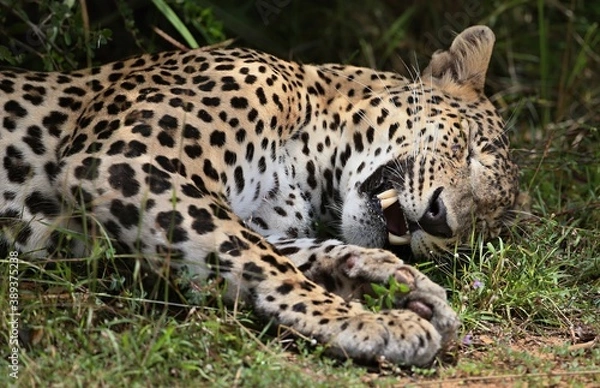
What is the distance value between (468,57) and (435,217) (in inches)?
46.9

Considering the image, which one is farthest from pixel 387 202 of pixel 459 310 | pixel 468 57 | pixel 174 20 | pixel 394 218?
pixel 174 20

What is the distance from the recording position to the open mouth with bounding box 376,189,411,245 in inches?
214

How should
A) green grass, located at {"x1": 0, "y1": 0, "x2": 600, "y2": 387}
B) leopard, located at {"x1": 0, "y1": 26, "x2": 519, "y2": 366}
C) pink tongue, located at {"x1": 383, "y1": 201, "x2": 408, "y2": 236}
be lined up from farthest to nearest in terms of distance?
pink tongue, located at {"x1": 383, "y1": 201, "x2": 408, "y2": 236} → leopard, located at {"x1": 0, "y1": 26, "x2": 519, "y2": 366} → green grass, located at {"x1": 0, "y1": 0, "x2": 600, "y2": 387}

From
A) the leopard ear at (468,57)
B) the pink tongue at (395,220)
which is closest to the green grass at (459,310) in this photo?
the pink tongue at (395,220)

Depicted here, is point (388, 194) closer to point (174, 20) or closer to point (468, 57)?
point (468, 57)

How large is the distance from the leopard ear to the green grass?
1.23 feet

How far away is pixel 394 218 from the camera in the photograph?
5582 mm

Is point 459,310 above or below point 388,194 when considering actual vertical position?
below

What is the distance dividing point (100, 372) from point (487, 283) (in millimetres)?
2185

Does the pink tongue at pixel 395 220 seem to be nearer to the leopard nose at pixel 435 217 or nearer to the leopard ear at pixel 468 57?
the leopard nose at pixel 435 217

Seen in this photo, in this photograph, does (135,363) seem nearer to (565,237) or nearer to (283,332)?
(283,332)

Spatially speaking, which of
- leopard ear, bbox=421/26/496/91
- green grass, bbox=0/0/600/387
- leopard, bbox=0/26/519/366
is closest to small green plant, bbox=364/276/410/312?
leopard, bbox=0/26/519/366

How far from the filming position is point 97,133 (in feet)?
16.9

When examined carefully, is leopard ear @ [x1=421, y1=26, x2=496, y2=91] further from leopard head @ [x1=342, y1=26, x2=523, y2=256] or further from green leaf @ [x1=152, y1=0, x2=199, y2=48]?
green leaf @ [x1=152, y1=0, x2=199, y2=48]
